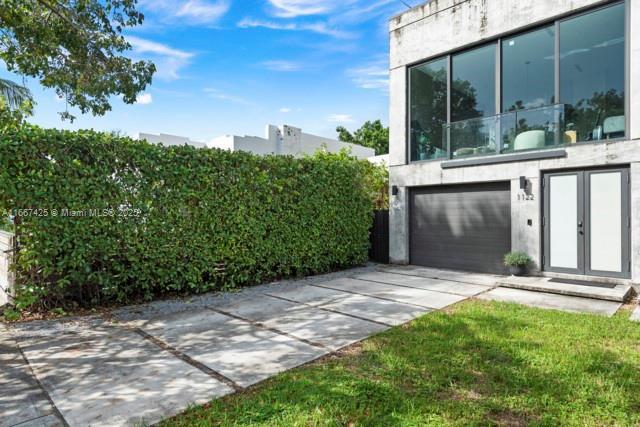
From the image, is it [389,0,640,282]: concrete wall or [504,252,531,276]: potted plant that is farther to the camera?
[504,252,531,276]: potted plant

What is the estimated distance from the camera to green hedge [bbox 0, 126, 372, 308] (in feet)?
15.5

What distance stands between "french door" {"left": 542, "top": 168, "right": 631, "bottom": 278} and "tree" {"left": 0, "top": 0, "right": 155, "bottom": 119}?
9.01 meters

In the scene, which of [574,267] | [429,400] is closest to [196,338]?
[429,400]

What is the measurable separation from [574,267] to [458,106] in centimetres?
431

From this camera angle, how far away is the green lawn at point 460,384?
8.07 ft

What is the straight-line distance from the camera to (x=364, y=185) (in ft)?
31.0

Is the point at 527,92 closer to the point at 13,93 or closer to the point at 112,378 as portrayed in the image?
the point at 112,378

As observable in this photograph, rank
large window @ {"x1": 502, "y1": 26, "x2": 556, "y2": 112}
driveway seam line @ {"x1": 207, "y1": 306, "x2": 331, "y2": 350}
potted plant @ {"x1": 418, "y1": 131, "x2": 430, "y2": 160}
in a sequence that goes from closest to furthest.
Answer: driveway seam line @ {"x1": 207, "y1": 306, "x2": 331, "y2": 350} < large window @ {"x1": 502, "y1": 26, "x2": 556, "y2": 112} < potted plant @ {"x1": 418, "y1": 131, "x2": 430, "y2": 160}

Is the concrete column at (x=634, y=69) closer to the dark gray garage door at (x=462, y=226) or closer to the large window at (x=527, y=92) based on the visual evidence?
the large window at (x=527, y=92)

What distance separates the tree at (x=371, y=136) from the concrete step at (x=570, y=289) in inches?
1315

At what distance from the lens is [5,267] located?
5125 mm

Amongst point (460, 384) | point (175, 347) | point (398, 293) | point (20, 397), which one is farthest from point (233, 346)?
point (398, 293)

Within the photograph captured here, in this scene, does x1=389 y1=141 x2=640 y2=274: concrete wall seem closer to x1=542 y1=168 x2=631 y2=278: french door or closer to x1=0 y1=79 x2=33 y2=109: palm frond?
x1=542 y1=168 x2=631 y2=278: french door

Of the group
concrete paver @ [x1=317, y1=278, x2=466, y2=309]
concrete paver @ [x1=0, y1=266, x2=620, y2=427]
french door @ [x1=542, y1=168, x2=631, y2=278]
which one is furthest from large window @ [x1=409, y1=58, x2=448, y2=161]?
concrete paver @ [x1=317, y1=278, x2=466, y2=309]
